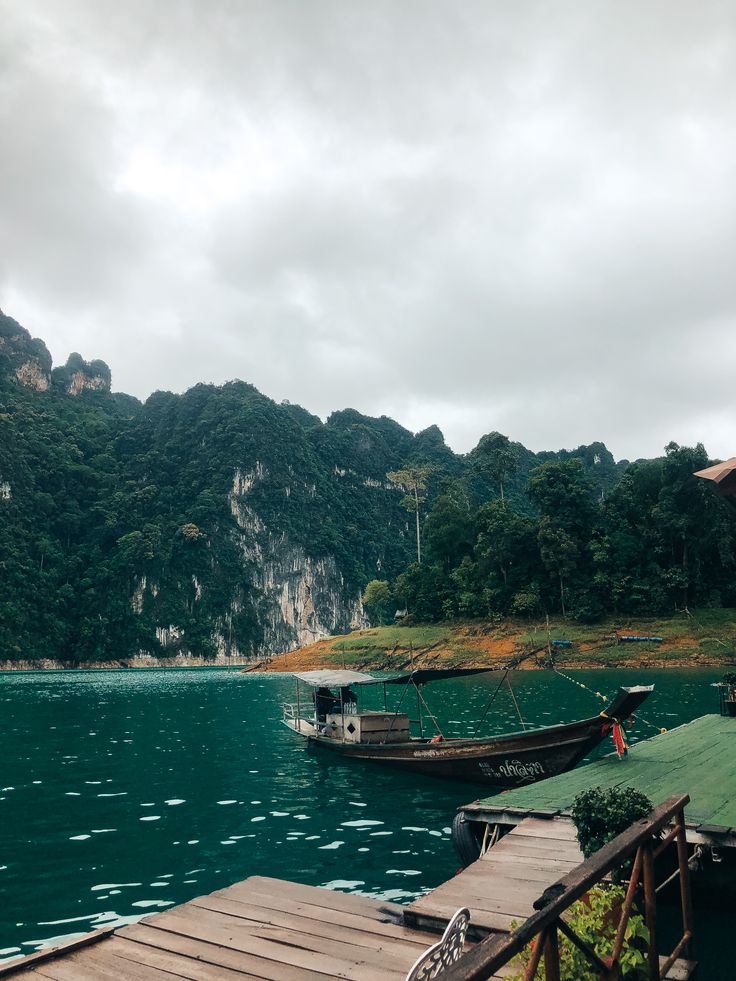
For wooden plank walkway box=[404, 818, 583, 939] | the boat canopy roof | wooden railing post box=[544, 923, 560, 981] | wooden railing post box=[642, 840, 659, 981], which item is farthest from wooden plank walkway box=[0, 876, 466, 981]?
the boat canopy roof

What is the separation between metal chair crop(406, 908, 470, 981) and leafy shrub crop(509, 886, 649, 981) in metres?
0.40

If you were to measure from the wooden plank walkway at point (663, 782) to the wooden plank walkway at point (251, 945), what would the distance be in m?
4.66

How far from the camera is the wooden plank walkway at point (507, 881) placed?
674 centimetres

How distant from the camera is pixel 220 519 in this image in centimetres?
15825

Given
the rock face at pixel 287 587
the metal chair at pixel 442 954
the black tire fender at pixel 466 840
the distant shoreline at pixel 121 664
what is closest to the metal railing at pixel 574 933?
the metal chair at pixel 442 954

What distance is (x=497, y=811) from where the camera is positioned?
11156 millimetres

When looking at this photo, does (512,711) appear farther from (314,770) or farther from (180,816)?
(180,816)

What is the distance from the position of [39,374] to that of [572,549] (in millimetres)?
151120

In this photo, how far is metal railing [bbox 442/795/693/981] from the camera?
281 centimetres

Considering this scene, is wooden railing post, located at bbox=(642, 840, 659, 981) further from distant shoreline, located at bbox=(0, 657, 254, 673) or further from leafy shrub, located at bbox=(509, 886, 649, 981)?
distant shoreline, located at bbox=(0, 657, 254, 673)

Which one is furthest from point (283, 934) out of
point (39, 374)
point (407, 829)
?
point (39, 374)

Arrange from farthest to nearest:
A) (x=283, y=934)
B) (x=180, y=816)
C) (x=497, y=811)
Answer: (x=180, y=816) → (x=497, y=811) → (x=283, y=934)

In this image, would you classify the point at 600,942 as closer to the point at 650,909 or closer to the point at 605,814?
the point at 650,909

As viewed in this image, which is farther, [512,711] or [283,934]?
[512,711]
